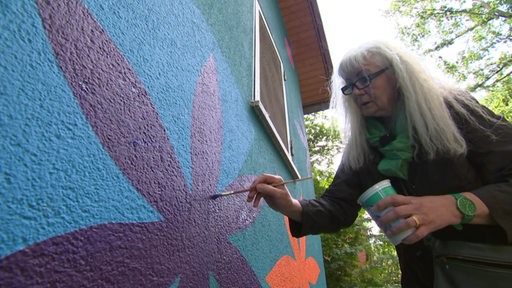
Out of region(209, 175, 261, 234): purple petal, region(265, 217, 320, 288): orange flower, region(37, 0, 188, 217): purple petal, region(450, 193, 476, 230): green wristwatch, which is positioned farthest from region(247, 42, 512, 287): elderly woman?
region(265, 217, 320, 288): orange flower

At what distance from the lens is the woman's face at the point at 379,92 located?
1579 millimetres

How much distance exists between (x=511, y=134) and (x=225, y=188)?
1.23 meters

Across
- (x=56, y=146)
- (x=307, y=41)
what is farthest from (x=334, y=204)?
(x=307, y=41)

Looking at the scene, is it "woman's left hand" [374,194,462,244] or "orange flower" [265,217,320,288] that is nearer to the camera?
"woman's left hand" [374,194,462,244]

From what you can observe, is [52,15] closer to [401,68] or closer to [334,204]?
[334,204]

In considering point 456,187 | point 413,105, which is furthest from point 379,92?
point 456,187

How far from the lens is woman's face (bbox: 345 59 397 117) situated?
1579mm

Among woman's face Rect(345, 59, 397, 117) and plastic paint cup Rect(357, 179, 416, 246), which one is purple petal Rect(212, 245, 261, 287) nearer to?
plastic paint cup Rect(357, 179, 416, 246)

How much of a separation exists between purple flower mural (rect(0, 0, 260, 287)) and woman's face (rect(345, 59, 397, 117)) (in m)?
0.87

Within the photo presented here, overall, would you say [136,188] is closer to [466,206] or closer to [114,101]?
[114,101]

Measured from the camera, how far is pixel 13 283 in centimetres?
56

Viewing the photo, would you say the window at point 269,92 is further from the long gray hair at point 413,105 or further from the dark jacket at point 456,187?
the dark jacket at point 456,187

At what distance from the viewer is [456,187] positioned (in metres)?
1.23

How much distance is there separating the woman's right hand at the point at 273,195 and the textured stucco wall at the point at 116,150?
0.18 m
